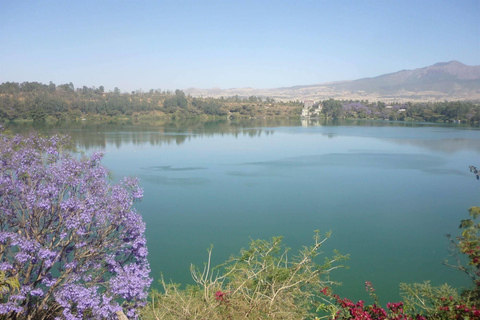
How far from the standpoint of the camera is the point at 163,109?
40.5 m

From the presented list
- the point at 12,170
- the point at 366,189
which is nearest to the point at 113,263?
the point at 12,170

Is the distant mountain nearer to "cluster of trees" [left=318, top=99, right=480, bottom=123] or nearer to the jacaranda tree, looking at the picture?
"cluster of trees" [left=318, top=99, right=480, bottom=123]

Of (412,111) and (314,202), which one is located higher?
(412,111)

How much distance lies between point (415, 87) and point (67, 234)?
134m

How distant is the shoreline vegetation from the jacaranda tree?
24.6m

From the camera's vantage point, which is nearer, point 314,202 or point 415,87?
point 314,202

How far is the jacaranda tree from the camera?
297 centimetres

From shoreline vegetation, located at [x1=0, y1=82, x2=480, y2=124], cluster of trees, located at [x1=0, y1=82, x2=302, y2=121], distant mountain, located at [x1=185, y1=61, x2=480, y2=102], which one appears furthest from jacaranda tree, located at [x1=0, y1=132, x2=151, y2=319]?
distant mountain, located at [x1=185, y1=61, x2=480, y2=102]

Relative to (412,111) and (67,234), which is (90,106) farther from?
(412,111)

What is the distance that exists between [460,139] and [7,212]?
23.6 meters

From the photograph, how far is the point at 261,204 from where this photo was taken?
8.95 metres

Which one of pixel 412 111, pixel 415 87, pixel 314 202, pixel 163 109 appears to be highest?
pixel 415 87

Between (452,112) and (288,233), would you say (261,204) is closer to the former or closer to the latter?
(288,233)

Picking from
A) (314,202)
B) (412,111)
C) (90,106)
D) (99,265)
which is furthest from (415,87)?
(99,265)
